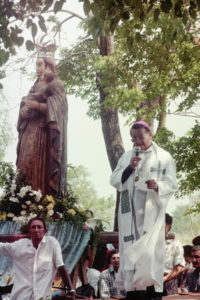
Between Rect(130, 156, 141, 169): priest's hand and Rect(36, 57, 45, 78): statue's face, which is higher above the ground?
Rect(36, 57, 45, 78): statue's face

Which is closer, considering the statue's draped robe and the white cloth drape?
the white cloth drape

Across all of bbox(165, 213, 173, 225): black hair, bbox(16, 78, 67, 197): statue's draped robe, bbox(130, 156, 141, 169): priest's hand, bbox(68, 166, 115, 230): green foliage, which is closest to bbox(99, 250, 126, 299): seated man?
bbox(165, 213, 173, 225): black hair

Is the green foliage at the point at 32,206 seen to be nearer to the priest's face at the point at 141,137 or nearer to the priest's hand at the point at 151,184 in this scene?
the priest's face at the point at 141,137

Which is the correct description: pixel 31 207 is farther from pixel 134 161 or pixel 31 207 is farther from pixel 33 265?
pixel 33 265

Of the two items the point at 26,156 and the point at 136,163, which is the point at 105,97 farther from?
the point at 136,163

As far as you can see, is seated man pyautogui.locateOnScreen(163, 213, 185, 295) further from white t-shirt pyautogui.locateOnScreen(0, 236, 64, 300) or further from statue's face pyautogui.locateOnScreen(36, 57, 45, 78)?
statue's face pyautogui.locateOnScreen(36, 57, 45, 78)

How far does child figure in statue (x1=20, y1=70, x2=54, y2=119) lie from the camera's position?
8758 mm

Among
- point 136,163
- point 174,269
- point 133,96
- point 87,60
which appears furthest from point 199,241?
point 87,60

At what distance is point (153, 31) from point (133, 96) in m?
1.94

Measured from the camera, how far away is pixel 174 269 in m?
7.27

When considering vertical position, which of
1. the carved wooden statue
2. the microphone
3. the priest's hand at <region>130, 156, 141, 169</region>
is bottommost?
the priest's hand at <region>130, 156, 141, 169</region>

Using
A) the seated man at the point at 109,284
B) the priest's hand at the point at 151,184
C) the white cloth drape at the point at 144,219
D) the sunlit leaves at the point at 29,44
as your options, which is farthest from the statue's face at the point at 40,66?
the priest's hand at the point at 151,184

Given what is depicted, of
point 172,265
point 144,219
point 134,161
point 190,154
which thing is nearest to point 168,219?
point 172,265

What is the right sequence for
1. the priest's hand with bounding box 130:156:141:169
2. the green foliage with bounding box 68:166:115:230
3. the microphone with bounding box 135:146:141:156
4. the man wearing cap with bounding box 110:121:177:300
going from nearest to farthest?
the man wearing cap with bounding box 110:121:177:300
the priest's hand with bounding box 130:156:141:169
the microphone with bounding box 135:146:141:156
the green foliage with bounding box 68:166:115:230
